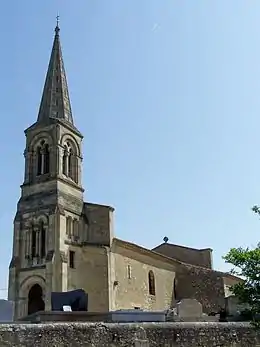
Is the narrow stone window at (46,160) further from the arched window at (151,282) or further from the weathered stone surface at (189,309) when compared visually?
the weathered stone surface at (189,309)

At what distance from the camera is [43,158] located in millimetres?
38312

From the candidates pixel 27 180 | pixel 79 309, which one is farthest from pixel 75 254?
pixel 79 309

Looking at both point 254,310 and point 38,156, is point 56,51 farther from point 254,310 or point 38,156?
point 254,310

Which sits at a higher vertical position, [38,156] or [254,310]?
[38,156]

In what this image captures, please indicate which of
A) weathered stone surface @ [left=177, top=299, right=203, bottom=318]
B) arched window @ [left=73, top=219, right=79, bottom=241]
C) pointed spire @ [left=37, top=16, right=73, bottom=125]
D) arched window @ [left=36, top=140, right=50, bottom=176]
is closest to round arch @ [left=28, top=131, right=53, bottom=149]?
arched window @ [left=36, top=140, right=50, bottom=176]

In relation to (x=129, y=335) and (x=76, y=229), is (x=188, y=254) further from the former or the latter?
(x=129, y=335)

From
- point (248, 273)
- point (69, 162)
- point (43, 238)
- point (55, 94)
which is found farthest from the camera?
point (55, 94)

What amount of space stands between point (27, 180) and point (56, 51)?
1173cm

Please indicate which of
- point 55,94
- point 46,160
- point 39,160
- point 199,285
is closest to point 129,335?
point 46,160

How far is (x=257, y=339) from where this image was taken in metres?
18.0

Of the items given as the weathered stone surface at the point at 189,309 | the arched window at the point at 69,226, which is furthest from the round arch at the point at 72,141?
the weathered stone surface at the point at 189,309

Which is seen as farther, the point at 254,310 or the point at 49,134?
the point at 49,134

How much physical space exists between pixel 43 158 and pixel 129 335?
23143 mm

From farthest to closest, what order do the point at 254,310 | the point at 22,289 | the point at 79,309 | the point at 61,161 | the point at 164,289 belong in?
the point at 164,289
the point at 61,161
the point at 22,289
the point at 79,309
the point at 254,310
